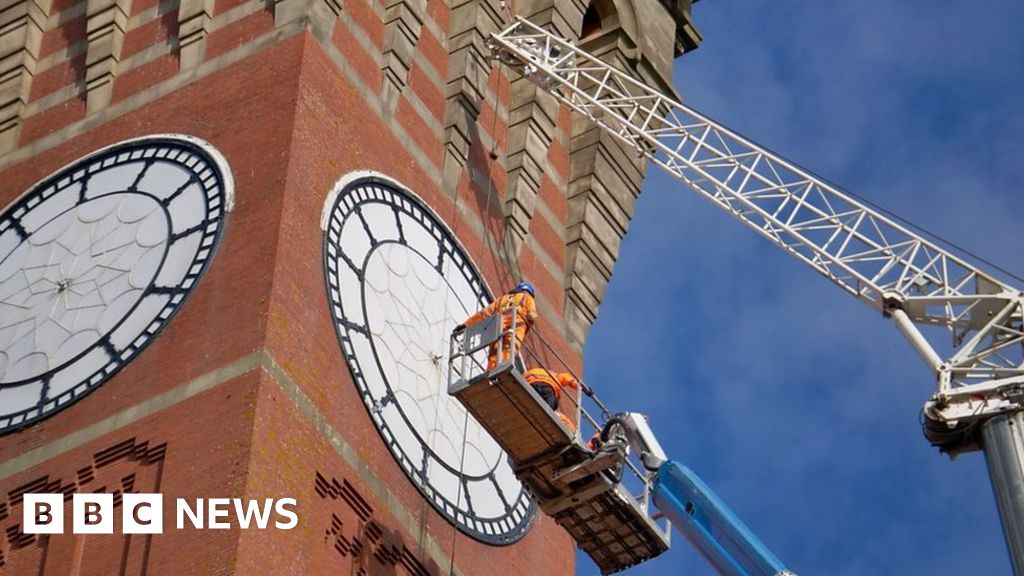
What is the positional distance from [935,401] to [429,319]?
237 inches

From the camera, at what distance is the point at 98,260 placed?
3434 cm

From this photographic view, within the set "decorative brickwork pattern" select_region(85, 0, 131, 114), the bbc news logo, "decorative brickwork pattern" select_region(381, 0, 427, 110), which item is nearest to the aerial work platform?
the bbc news logo

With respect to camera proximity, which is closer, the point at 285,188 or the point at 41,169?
the point at 285,188

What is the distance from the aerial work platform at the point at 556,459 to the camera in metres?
32.1

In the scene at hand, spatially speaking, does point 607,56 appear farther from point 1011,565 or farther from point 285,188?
Result: point 1011,565

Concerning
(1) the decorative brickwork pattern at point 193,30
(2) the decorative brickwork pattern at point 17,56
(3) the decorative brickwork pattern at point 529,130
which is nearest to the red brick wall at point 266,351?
(1) the decorative brickwork pattern at point 193,30

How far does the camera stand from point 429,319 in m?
35.0

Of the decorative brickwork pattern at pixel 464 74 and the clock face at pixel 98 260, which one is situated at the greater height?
the decorative brickwork pattern at pixel 464 74

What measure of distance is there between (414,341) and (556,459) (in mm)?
2933

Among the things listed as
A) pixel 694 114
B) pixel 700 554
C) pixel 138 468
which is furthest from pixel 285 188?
pixel 694 114

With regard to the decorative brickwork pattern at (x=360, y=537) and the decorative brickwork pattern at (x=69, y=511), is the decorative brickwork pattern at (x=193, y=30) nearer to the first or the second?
the decorative brickwork pattern at (x=69, y=511)

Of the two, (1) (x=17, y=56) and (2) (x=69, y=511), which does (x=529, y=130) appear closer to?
(1) (x=17, y=56)

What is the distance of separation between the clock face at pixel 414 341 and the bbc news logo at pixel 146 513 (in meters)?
2.78

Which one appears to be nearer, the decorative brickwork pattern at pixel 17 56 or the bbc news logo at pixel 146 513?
the bbc news logo at pixel 146 513
